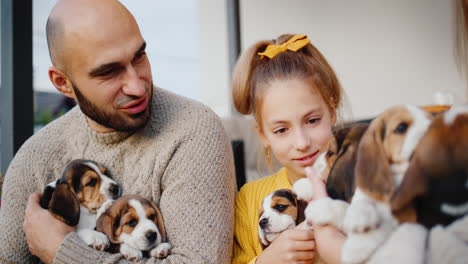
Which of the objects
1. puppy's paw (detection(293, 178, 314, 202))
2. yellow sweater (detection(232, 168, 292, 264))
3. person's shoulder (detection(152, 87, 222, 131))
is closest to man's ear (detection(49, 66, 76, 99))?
person's shoulder (detection(152, 87, 222, 131))

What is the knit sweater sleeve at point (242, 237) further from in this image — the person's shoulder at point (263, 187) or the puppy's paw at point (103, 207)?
the puppy's paw at point (103, 207)

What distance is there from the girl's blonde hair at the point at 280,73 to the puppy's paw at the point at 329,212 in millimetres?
466

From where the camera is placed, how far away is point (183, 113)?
1.22m

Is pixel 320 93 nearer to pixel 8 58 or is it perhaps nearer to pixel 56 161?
pixel 56 161

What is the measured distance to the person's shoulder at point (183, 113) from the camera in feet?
3.87

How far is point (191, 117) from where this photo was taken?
119cm

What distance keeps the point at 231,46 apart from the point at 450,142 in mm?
3442

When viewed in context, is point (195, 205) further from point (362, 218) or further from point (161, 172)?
point (362, 218)

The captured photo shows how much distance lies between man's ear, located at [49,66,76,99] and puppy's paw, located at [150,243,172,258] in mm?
498

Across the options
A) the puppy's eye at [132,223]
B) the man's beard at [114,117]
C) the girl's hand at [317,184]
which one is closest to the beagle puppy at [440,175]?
the girl's hand at [317,184]

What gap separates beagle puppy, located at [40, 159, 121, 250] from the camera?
3.51 feet

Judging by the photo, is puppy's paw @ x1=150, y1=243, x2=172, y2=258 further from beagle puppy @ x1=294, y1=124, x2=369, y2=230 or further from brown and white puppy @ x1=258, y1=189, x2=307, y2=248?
beagle puppy @ x1=294, y1=124, x2=369, y2=230

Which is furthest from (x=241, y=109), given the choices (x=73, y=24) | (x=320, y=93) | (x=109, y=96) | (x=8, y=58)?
(x=8, y=58)

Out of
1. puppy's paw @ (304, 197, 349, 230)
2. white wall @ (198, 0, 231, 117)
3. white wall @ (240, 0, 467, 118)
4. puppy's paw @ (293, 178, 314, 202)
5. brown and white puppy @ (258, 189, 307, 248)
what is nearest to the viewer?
puppy's paw @ (304, 197, 349, 230)
